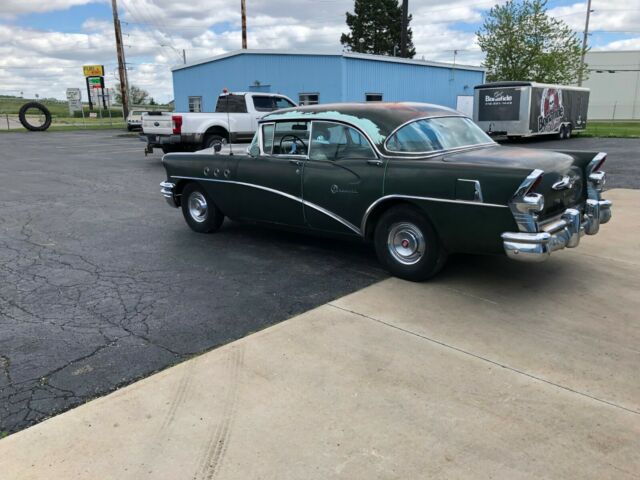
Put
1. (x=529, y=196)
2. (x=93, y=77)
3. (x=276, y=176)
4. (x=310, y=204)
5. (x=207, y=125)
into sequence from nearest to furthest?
1. (x=529, y=196)
2. (x=310, y=204)
3. (x=276, y=176)
4. (x=207, y=125)
5. (x=93, y=77)

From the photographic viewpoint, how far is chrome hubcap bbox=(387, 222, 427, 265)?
492 cm

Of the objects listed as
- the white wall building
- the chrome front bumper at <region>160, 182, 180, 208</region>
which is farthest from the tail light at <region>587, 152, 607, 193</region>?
the white wall building

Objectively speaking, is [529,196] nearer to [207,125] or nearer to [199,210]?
[199,210]

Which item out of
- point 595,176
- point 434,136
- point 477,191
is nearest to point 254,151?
point 434,136

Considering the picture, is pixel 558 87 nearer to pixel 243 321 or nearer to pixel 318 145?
pixel 318 145

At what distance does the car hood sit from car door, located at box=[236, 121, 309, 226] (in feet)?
5.46

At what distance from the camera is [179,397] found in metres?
3.18

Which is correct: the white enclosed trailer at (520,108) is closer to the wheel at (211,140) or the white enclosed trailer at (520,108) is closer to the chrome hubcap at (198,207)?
the wheel at (211,140)

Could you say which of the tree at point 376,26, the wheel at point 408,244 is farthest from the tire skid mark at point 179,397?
the tree at point 376,26

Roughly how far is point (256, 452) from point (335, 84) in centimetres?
2136

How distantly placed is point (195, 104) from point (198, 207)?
24410 mm

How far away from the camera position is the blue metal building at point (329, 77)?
2281 centimetres

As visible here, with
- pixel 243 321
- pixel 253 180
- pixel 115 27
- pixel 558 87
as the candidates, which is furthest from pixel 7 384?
pixel 115 27

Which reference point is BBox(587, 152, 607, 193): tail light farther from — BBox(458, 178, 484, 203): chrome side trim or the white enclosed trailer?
the white enclosed trailer
